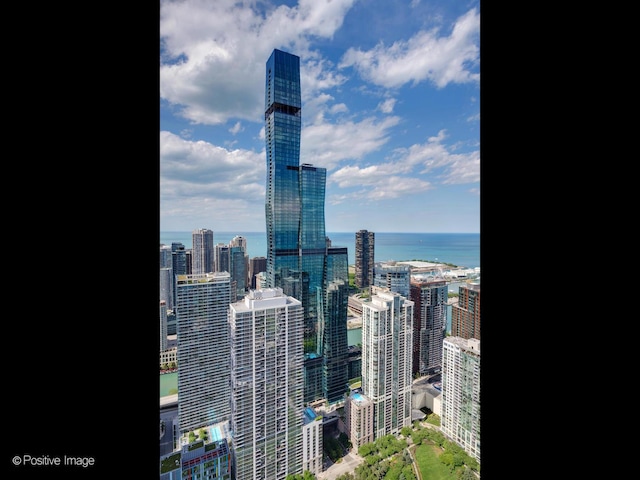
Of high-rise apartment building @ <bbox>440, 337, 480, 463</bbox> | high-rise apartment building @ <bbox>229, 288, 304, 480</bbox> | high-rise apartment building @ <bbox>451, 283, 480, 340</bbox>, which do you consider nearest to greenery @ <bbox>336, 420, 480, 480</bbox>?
high-rise apartment building @ <bbox>440, 337, 480, 463</bbox>

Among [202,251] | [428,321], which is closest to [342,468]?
[428,321]

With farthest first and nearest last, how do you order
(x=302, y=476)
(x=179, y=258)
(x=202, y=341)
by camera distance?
(x=179, y=258), (x=202, y=341), (x=302, y=476)

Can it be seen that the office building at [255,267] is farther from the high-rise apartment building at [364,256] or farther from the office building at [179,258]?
the high-rise apartment building at [364,256]

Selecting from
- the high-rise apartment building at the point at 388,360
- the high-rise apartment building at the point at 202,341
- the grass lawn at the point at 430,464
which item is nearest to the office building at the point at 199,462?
the high-rise apartment building at the point at 202,341

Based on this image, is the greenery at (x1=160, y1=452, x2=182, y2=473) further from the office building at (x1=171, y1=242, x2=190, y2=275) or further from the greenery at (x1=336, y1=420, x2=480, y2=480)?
the office building at (x1=171, y1=242, x2=190, y2=275)

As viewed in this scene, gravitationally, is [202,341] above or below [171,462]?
above

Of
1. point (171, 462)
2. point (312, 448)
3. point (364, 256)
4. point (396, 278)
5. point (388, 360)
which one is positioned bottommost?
point (312, 448)

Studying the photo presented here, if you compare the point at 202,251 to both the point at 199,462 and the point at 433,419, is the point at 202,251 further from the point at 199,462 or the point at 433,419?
the point at 433,419

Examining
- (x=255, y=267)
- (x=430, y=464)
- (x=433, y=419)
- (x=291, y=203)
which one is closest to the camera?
(x=430, y=464)
